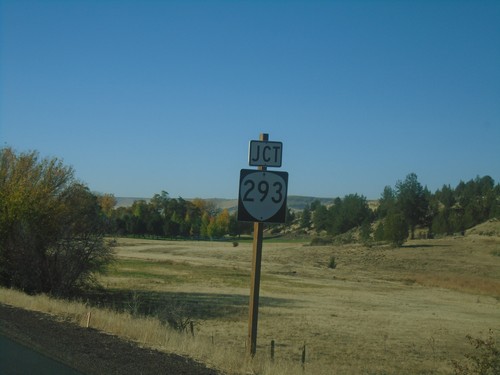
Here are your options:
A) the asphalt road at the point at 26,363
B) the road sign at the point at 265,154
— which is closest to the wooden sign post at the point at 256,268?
the road sign at the point at 265,154

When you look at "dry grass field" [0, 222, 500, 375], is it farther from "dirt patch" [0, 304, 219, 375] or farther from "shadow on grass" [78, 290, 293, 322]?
"dirt patch" [0, 304, 219, 375]

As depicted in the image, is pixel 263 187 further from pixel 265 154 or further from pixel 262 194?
pixel 265 154

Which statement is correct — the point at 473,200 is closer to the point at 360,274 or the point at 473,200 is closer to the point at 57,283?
the point at 360,274

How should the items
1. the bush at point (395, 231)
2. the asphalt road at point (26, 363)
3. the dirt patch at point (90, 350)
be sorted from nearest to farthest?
1. the asphalt road at point (26, 363)
2. the dirt patch at point (90, 350)
3. the bush at point (395, 231)

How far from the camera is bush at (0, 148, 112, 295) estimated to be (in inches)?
1121

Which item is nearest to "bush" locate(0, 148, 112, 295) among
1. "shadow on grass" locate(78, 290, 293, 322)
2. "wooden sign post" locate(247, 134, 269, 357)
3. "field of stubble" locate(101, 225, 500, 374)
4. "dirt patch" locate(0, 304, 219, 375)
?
"shadow on grass" locate(78, 290, 293, 322)

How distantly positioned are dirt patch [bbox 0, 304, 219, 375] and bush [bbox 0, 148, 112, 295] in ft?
50.7

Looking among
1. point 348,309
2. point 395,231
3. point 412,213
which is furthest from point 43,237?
point 412,213

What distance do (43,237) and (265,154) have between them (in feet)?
75.7

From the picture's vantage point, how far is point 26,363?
9008 millimetres

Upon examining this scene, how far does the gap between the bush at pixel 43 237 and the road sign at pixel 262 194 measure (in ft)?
72.6

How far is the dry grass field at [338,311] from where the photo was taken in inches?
675

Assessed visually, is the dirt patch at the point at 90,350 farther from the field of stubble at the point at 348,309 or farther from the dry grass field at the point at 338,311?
the field of stubble at the point at 348,309

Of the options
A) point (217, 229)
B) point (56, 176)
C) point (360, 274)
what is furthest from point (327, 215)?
point (56, 176)
